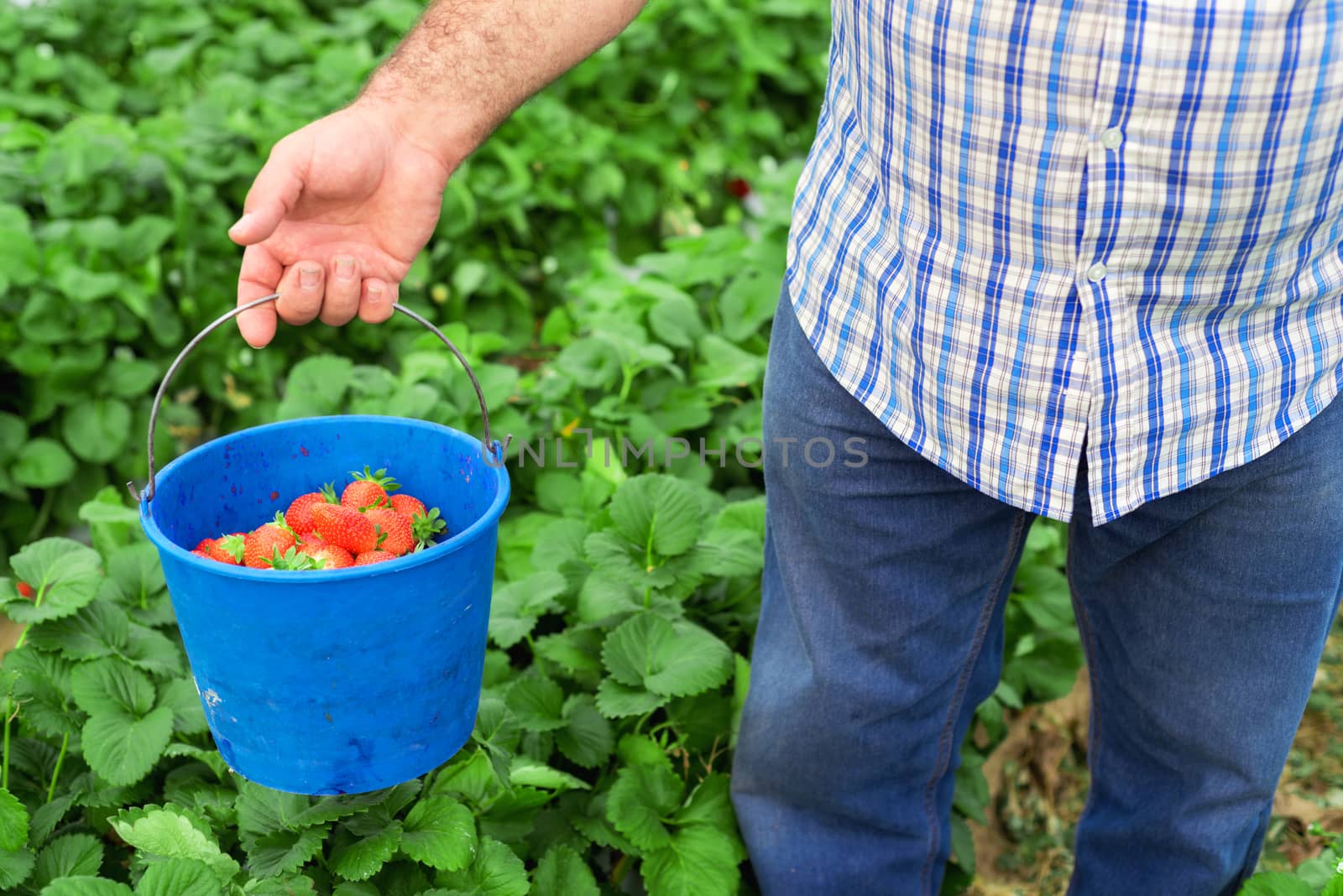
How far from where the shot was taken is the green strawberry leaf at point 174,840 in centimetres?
141

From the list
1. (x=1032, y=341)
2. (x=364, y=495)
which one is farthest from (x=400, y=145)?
(x=1032, y=341)

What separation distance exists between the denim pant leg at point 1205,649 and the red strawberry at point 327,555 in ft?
2.46

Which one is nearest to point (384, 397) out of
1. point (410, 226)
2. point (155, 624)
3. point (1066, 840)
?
point (155, 624)

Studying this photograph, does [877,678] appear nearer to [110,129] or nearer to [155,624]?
[155,624]

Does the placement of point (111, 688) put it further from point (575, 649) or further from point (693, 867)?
point (693, 867)

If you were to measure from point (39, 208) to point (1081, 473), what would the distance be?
2.53m

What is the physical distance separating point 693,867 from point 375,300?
0.84 m

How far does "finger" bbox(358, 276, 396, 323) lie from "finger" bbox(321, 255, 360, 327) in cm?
1

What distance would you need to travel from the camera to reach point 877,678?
1524 millimetres

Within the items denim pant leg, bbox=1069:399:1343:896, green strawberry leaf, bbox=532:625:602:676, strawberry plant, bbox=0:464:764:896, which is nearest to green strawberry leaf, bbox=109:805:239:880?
strawberry plant, bbox=0:464:764:896

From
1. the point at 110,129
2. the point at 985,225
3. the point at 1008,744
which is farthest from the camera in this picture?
the point at 110,129

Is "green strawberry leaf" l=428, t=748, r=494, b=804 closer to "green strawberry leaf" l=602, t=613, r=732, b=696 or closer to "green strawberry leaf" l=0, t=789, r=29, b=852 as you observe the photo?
"green strawberry leaf" l=602, t=613, r=732, b=696

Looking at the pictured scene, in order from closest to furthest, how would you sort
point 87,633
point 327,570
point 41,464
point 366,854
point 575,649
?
1. point 327,570
2. point 366,854
3. point 87,633
4. point 575,649
5. point 41,464

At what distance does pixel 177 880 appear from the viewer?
128 cm
